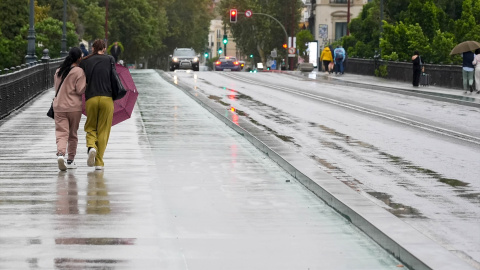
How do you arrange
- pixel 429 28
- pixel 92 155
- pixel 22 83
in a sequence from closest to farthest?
1. pixel 92 155
2. pixel 22 83
3. pixel 429 28

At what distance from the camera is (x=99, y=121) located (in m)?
14.6

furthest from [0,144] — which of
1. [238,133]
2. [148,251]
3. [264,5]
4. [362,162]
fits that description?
[264,5]

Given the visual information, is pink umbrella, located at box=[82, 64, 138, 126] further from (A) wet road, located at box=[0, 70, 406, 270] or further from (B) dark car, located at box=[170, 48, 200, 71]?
(B) dark car, located at box=[170, 48, 200, 71]

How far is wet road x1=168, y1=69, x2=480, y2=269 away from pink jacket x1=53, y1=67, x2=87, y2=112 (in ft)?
11.2

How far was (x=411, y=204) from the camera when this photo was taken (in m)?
11.3

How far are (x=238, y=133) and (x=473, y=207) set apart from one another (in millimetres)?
9822

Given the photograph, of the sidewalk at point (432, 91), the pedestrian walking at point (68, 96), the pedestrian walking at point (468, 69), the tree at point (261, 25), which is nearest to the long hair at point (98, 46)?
the pedestrian walking at point (68, 96)

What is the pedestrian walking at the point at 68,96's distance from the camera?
1452 centimetres

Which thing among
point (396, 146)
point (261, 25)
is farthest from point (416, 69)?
point (261, 25)

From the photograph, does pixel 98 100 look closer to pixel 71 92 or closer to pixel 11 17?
pixel 71 92

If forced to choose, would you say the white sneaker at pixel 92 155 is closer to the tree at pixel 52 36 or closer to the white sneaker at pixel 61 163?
the white sneaker at pixel 61 163

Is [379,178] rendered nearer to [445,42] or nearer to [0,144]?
[0,144]

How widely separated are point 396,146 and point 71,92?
6.48 meters

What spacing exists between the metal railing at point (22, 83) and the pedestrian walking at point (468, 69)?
14466mm
